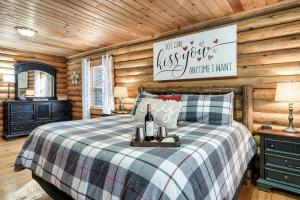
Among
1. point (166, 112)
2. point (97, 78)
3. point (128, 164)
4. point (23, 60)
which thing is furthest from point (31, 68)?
point (128, 164)

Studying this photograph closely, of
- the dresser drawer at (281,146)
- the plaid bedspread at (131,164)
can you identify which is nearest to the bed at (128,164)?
the plaid bedspread at (131,164)

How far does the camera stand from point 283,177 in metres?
2.21

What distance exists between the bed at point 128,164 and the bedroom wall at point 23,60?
3736mm

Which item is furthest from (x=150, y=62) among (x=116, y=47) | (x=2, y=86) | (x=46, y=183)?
(x=2, y=86)

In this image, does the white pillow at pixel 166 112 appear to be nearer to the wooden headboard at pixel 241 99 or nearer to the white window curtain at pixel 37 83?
the wooden headboard at pixel 241 99

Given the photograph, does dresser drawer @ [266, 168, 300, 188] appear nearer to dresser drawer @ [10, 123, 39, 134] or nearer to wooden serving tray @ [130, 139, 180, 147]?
wooden serving tray @ [130, 139, 180, 147]

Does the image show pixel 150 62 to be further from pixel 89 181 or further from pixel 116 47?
pixel 89 181

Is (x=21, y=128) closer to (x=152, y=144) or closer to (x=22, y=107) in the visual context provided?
(x=22, y=107)

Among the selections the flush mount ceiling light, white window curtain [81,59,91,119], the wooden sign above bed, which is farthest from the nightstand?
white window curtain [81,59,91,119]

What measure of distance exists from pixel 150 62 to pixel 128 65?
644 mm

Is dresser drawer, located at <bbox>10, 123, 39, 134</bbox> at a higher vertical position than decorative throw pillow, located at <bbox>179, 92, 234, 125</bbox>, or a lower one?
lower

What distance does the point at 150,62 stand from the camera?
3904mm

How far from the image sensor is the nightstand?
214cm

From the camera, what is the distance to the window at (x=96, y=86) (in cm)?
518
